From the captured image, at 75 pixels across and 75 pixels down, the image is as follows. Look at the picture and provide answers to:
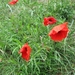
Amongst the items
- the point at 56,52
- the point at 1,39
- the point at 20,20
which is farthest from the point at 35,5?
the point at 56,52

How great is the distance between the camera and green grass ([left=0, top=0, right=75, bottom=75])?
8.74 feet

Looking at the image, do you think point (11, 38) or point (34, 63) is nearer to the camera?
point (34, 63)

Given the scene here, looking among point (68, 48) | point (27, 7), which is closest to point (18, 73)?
point (68, 48)

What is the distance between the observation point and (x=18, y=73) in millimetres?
2633

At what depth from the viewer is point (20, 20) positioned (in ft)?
11.1

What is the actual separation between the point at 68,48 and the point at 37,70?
44 cm

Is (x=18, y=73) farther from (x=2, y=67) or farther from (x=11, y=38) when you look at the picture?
(x=11, y=38)

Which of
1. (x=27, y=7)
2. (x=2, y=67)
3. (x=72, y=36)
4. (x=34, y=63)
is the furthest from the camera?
(x=27, y=7)

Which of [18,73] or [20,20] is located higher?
[20,20]

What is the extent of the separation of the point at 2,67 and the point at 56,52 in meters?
0.61

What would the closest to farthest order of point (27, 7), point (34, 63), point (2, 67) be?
point (34, 63), point (2, 67), point (27, 7)

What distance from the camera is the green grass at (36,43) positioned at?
8.74 feet

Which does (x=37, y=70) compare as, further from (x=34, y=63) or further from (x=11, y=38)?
(x=11, y=38)

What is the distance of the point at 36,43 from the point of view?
2.79m
